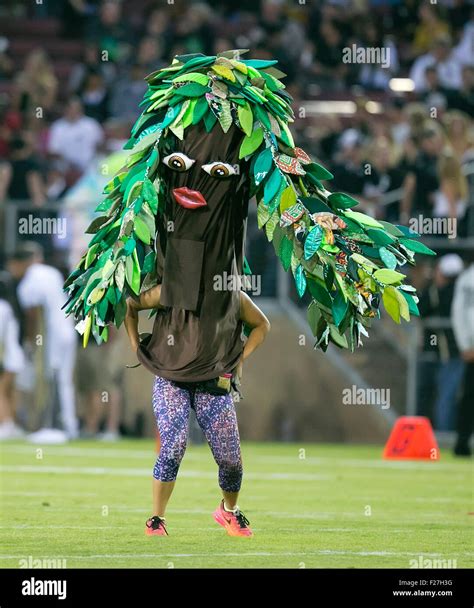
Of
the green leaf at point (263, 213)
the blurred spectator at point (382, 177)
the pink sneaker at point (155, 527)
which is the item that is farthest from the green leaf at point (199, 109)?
the blurred spectator at point (382, 177)

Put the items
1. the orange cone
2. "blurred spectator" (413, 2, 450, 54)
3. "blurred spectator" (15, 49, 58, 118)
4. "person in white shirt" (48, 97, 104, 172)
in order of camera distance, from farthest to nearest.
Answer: "blurred spectator" (413, 2, 450, 54) < "blurred spectator" (15, 49, 58, 118) < "person in white shirt" (48, 97, 104, 172) < the orange cone

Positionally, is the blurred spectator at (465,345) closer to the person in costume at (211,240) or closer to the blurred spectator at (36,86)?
the blurred spectator at (36,86)

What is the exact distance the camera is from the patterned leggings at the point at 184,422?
9.52 meters

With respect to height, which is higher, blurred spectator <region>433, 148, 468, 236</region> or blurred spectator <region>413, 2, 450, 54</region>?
blurred spectator <region>413, 2, 450, 54</region>

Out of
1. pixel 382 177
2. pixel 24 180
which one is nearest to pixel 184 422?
pixel 382 177

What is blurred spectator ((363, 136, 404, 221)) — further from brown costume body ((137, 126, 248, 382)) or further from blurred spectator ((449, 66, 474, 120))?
brown costume body ((137, 126, 248, 382))

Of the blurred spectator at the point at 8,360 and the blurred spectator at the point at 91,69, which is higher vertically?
the blurred spectator at the point at 91,69

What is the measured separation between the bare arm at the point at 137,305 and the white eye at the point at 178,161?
2.45ft

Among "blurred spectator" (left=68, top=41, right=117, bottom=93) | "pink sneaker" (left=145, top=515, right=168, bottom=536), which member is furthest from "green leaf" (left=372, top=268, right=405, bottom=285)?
"blurred spectator" (left=68, top=41, right=117, bottom=93)

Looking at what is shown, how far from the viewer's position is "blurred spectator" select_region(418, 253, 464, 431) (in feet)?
63.5

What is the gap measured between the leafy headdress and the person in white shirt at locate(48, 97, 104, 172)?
12.8 metres

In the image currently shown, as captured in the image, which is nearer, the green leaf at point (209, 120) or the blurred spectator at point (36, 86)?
the green leaf at point (209, 120)

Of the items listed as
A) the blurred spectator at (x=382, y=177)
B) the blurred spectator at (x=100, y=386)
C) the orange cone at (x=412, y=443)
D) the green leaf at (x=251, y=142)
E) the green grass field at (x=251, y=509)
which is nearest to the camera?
the green grass field at (x=251, y=509)

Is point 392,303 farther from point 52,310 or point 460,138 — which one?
point 460,138
